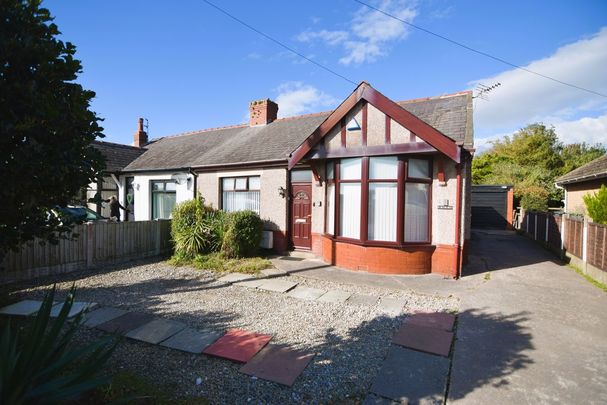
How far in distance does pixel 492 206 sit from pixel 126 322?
→ 21173mm

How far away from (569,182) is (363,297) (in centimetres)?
1421

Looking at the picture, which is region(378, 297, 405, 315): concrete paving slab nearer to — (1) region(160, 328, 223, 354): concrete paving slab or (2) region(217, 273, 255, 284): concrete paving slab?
(1) region(160, 328, 223, 354): concrete paving slab

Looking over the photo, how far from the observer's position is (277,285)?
7059 mm

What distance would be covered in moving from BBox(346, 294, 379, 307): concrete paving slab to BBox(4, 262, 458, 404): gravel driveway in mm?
200

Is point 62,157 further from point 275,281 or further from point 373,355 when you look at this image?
point 275,281

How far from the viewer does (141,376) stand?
347cm

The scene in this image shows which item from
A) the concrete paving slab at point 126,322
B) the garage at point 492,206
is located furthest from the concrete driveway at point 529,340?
the garage at point 492,206

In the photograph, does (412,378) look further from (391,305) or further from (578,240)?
(578,240)

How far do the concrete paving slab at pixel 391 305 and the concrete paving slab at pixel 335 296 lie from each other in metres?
0.69

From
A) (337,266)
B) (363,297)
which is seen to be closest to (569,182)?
(337,266)

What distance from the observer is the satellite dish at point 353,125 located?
8328mm

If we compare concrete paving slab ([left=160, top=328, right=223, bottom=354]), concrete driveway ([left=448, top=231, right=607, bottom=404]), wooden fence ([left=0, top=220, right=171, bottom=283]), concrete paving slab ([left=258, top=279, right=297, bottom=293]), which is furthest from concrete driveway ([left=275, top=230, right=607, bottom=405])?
wooden fence ([left=0, top=220, right=171, bottom=283])

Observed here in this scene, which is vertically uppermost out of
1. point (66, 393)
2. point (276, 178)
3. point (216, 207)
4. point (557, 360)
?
point (276, 178)

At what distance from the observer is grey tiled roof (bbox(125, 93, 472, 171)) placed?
898cm
